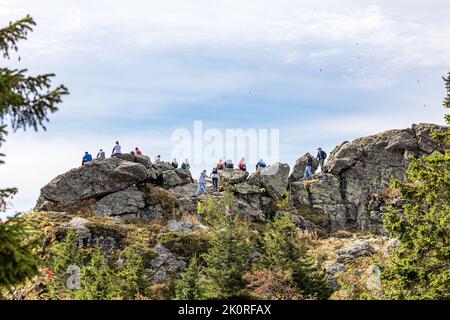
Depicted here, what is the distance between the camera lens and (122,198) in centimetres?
3781

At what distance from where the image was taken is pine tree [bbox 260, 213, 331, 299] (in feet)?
73.2

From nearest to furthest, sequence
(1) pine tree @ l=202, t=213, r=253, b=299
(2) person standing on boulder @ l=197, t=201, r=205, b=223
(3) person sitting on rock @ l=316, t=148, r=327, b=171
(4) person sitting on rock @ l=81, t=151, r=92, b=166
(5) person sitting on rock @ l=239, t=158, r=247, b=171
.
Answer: (1) pine tree @ l=202, t=213, r=253, b=299 < (2) person standing on boulder @ l=197, t=201, r=205, b=223 < (4) person sitting on rock @ l=81, t=151, r=92, b=166 < (5) person sitting on rock @ l=239, t=158, r=247, b=171 < (3) person sitting on rock @ l=316, t=148, r=327, b=171

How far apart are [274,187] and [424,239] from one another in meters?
25.8

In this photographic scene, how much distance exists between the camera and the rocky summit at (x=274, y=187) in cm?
3766

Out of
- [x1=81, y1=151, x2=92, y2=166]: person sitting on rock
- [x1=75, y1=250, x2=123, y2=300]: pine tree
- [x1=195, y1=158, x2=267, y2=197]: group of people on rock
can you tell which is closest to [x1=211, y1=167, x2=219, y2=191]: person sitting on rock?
[x1=195, y1=158, x2=267, y2=197]: group of people on rock

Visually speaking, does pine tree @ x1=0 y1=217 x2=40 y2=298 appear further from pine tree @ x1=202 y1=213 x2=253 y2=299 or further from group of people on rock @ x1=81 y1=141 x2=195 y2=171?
group of people on rock @ x1=81 y1=141 x2=195 y2=171

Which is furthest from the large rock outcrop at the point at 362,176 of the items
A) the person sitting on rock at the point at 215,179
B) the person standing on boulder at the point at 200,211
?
the person standing on boulder at the point at 200,211

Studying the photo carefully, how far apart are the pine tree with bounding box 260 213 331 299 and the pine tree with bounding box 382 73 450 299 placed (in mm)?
6283

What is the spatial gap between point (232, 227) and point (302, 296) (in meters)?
4.56

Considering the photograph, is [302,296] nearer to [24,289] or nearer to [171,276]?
[171,276]

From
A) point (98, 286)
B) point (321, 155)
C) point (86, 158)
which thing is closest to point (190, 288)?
point (98, 286)

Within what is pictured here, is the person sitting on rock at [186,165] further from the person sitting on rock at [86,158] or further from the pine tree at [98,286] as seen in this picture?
the pine tree at [98,286]

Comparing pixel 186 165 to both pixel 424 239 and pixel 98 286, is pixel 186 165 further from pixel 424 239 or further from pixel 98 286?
pixel 424 239

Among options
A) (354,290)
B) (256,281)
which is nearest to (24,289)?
(256,281)
